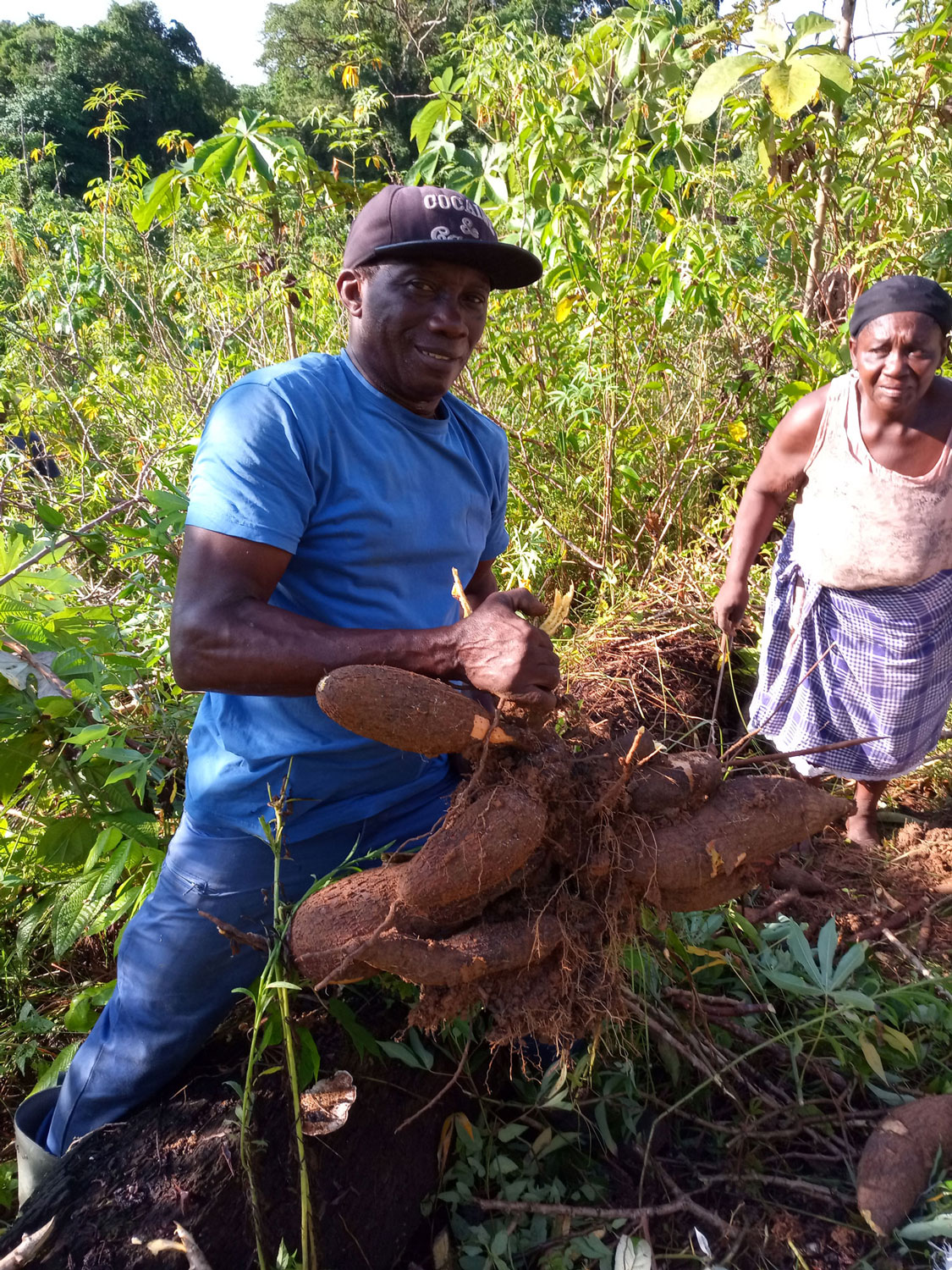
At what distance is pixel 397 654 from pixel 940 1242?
4.14ft

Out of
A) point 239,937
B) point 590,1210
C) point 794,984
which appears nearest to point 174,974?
point 239,937

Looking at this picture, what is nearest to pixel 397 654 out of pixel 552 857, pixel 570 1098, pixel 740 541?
pixel 552 857

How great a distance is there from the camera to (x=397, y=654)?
4.00 ft

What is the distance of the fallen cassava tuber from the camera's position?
1317 mm

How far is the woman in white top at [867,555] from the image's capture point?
2.28 meters

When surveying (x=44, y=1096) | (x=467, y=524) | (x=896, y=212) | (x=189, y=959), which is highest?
(x=896, y=212)

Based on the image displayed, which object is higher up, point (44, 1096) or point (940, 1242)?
point (940, 1242)

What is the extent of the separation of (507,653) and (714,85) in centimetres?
232

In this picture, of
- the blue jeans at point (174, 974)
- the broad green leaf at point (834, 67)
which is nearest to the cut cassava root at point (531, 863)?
the blue jeans at point (174, 974)

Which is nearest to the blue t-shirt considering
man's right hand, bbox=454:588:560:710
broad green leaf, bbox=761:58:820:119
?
man's right hand, bbox=454:588:560:710

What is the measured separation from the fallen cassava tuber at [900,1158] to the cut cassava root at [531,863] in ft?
1.59

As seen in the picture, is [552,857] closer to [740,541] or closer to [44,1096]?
[44,1096]

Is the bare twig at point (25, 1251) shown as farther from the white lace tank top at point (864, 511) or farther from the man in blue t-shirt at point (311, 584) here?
the white lace tank top at point (864, 511)

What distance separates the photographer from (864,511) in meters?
2.38
